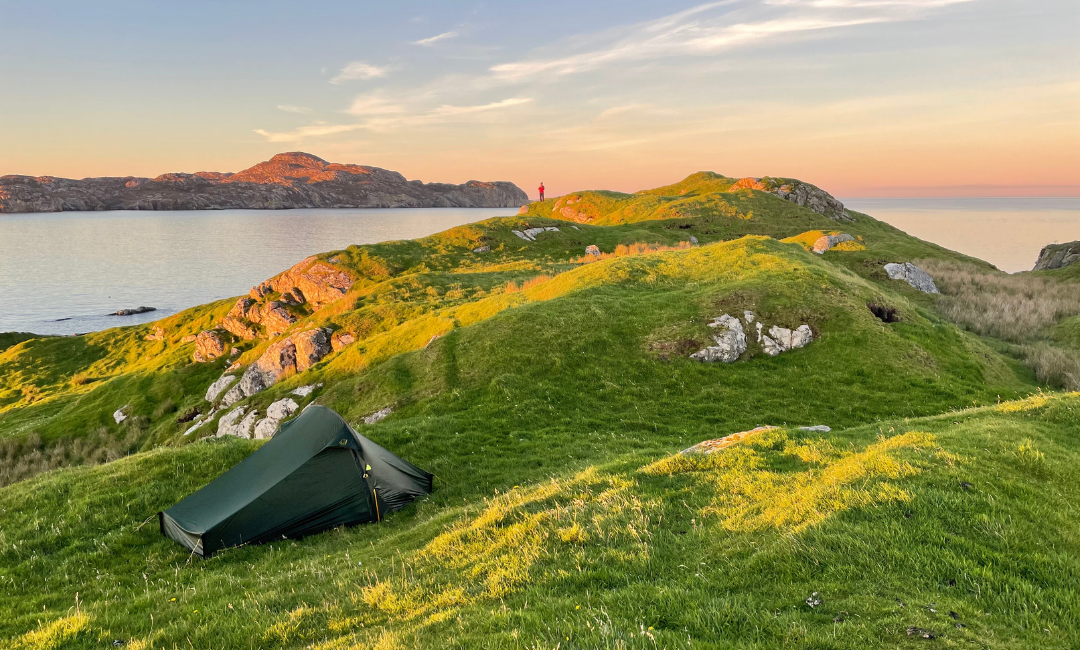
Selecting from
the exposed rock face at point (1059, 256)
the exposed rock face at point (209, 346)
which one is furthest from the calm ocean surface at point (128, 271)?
the exposed rock face at point (1059, 256)

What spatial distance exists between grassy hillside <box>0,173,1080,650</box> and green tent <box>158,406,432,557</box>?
2.60 ft

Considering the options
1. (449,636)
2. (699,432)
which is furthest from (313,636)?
(699,432)

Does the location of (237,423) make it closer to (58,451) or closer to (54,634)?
(58,451)

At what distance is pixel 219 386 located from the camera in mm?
45344

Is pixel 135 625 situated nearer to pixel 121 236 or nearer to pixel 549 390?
pixel 549 390

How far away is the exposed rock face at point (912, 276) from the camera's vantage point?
51.7 metres

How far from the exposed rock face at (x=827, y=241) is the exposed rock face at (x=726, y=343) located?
4183 cm

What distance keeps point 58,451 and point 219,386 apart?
533 inches

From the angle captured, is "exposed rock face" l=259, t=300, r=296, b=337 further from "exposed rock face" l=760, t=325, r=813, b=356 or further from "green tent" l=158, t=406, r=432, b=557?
"exposed rock face" l=760, t=325, r=813, b=356

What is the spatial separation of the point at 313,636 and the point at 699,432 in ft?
56.5

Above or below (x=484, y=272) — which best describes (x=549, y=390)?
below

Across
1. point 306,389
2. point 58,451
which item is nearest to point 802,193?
point 306,389

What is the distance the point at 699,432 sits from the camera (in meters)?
21.1

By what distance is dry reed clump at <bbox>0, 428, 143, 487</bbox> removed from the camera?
3875cm
